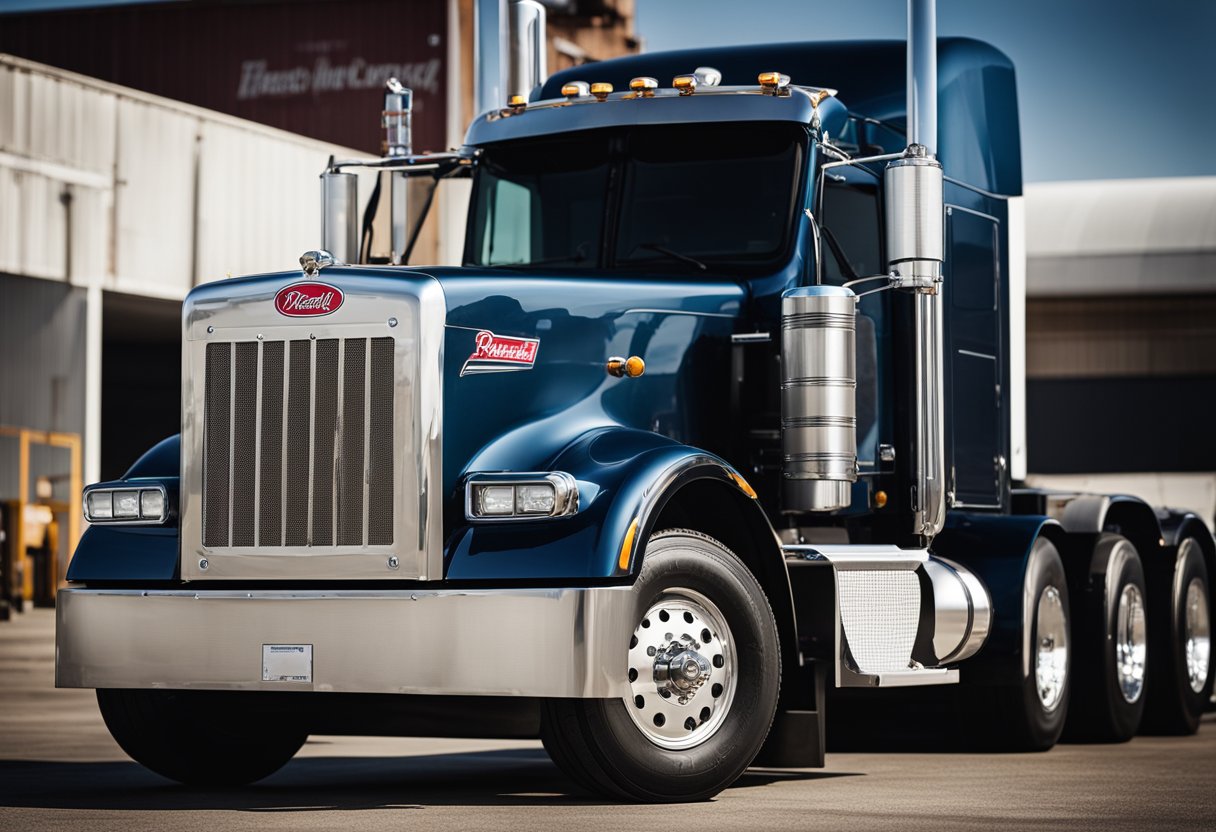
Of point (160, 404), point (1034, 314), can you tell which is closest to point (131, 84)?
point (160, 404)

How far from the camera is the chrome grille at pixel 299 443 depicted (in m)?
8.46

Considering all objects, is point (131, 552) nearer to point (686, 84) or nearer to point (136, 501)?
point (136, 501)

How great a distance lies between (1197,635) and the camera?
14.1 meters

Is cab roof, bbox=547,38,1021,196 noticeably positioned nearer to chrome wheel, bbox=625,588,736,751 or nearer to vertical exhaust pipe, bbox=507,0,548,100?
vertical exhaust pipe, bbox=507,0,548,100

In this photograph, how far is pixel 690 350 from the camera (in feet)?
31.7

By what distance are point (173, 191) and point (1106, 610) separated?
22.5m

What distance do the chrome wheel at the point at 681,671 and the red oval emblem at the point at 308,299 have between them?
173 centimetres

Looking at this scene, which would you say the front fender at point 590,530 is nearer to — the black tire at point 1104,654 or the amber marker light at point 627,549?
the amber marker light at point 627,549

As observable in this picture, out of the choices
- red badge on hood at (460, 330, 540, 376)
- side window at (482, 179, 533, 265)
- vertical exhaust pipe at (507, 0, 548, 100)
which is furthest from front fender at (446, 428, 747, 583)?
vertical exhaust pipe at (507, 0, 548, 100)

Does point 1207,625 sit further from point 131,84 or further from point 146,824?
point 131,84

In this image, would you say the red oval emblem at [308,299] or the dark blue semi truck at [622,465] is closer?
the dark blue semi truck at [622,465]

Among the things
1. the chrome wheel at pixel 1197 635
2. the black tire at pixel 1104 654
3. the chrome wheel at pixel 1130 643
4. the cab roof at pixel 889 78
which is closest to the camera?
the cab roof at pixel 889 78

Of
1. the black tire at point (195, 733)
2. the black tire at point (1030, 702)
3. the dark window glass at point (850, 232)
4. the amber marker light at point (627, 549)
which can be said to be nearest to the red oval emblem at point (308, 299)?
the amber marker light at point (627, 549)

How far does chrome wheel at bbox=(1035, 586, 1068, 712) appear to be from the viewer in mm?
11766
